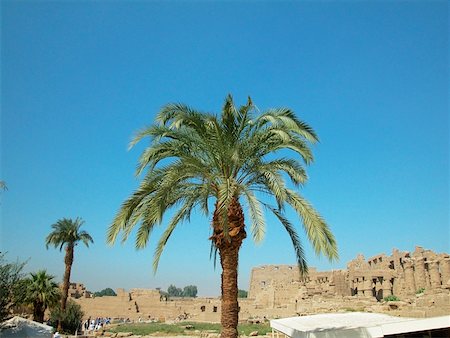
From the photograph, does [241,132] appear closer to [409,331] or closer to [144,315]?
[409,331]

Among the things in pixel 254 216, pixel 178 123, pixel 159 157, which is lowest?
pixel 254 216

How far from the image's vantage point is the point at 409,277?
45.1 m

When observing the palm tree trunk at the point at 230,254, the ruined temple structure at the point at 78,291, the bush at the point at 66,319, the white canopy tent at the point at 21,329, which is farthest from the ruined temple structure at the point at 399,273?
the ruined temple structure at the point at 78,291

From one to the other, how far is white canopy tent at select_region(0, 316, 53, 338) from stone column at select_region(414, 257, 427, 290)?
122 feet

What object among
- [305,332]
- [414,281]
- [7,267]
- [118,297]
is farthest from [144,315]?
[305,332]

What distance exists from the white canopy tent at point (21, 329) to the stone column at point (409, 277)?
37881 millimetres

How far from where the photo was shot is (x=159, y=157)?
37.9ft

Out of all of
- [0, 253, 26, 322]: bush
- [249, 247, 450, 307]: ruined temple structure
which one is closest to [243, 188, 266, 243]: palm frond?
[0, 253, 26, 322]: bush

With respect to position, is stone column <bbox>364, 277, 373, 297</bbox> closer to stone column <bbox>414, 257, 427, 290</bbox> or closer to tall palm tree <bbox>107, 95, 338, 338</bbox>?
stone column <bbox>414, 257, 427, 290</bbox>

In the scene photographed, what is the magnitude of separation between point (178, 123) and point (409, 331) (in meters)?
7.82

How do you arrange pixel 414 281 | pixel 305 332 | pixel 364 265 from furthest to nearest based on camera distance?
pixel 364 265, pixel 414 281, pixel 305 332

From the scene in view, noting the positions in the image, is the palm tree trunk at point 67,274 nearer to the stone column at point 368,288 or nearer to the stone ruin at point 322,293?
the stone ruin at point 322,293

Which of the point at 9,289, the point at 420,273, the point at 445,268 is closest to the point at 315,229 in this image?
the point at 9,289

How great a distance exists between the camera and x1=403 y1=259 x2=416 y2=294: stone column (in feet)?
146
